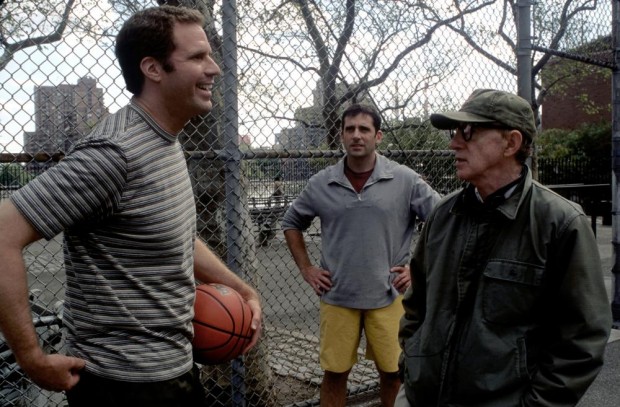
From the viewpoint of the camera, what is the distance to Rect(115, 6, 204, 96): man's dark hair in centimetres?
238

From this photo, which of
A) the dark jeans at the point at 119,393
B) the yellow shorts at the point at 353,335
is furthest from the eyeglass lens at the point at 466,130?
the yellow shorts at the point at 353,335

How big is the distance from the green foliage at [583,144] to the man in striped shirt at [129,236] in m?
28.5

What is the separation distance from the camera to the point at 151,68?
2.39 metres

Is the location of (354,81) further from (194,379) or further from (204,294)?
(194,379)

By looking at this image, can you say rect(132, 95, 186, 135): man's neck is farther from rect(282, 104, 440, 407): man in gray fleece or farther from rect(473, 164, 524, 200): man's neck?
rect(282, 104, 440, 407): man in gray fleece

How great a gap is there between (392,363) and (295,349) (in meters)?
2.69

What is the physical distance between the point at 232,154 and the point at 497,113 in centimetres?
192

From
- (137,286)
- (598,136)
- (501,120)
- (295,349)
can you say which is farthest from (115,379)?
(598,136)

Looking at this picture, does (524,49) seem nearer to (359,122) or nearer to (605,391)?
(359,122)

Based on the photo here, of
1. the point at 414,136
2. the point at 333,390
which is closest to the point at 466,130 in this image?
the point at 333,390

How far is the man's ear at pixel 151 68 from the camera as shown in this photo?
7.82 ft

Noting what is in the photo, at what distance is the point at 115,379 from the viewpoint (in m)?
2.22

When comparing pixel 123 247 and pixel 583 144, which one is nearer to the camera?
pixel 123 247

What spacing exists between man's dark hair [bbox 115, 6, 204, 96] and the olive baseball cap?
43.8 inches
